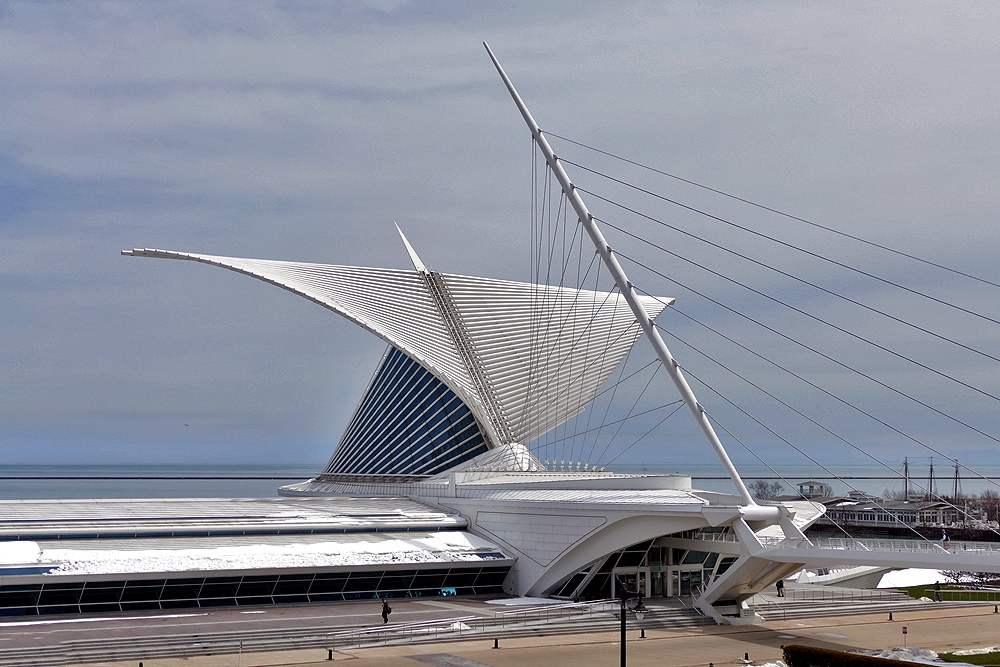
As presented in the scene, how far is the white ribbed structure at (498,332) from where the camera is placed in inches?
2085

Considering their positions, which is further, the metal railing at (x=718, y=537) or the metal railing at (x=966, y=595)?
the metal railing at (x=966, y=595)

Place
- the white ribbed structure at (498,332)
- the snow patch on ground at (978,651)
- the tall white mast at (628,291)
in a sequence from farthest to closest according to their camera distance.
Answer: the white ribbed structure at (498,332) → the tall white mast at (628,291) → the snow patch on ground at (978,651)

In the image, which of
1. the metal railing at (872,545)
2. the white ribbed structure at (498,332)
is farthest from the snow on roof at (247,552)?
the metal railing at (872,545)

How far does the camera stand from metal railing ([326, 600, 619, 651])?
102ft

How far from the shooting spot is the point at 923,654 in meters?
29.3

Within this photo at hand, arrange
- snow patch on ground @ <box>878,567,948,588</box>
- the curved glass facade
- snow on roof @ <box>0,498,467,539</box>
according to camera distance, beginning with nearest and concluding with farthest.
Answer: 1. snow on roof @ <box>0,498,467,539</box>
2. snow patch on ground @ <box>878,567,948,588</box>
3. the curved glass facade

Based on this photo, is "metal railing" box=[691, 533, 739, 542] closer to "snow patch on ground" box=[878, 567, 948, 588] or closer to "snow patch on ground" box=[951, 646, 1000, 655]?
"snow patch on ground" box=[951, 646, 1000, 655]

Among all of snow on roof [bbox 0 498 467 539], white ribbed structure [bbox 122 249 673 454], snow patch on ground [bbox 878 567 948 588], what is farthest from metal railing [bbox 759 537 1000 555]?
white ribbed structure [bbox 122 249 673 454]

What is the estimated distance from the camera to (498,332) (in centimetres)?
5659

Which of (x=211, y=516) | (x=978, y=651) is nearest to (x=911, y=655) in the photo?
(x=978, y=651)

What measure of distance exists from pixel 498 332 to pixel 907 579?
24.2 meters

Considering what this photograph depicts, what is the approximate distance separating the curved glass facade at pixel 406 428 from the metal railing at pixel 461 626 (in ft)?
57.4

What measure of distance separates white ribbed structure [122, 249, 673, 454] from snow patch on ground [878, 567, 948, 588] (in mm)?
17520

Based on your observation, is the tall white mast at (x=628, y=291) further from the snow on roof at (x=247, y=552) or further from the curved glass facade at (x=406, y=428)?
the curved glass facade at (x=406, y=428)
